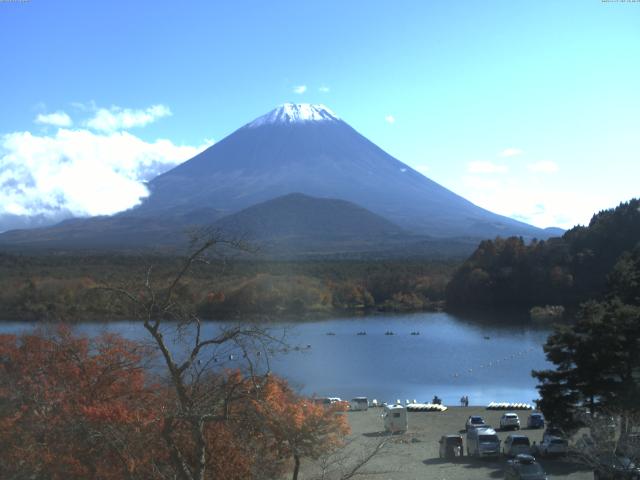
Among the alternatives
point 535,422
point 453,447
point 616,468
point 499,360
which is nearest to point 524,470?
point 616,468

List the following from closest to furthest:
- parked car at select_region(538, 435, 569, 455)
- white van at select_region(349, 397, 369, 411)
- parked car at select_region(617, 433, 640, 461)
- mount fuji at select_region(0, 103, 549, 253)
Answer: parked car at select_region(617, 433, 640, 461), parked car at select_region(538, 435, 569, 455), white van at select_region(349, 397, 369, 411), mount fuji at select_region(0, 103, 549, 253)

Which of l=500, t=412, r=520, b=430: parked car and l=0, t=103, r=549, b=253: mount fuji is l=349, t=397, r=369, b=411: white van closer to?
l=500, t=412, r=520, b=430: parked car

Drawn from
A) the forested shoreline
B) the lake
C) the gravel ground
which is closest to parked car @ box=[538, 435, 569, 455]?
the gravel ground

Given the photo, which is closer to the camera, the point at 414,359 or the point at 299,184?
the point at 414,359

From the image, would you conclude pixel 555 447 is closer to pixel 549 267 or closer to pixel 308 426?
pixel 308 426

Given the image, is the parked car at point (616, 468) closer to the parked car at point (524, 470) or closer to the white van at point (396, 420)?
the parked car at point (524, 470)

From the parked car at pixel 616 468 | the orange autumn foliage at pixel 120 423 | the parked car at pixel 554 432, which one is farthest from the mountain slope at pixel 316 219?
the parked car at pixel 616 468

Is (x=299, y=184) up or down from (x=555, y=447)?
up
